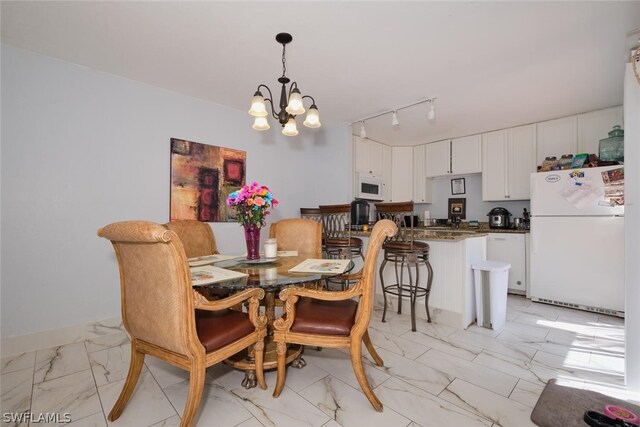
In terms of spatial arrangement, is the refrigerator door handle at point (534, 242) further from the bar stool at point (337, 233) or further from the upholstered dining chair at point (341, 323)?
the upholstered dining chair at point (341, 323)

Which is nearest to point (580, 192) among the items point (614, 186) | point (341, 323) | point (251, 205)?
point (614, 186)

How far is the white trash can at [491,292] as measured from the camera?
99.0 inches

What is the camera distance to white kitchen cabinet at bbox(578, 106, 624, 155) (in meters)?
3.26

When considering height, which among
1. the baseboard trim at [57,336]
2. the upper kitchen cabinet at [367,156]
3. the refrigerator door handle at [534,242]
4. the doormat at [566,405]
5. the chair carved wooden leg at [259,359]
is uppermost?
the upper kitchen cabinet at [367,156]

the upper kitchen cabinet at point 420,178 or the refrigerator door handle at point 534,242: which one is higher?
the upper kitchen cabinet at point 420,178

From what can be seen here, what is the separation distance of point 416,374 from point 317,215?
7.19ft

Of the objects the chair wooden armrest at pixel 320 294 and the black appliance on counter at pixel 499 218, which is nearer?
the chair wooden armrest at pixel 320 294

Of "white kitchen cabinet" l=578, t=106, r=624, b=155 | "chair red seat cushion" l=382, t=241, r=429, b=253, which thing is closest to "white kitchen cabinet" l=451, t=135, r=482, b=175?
"white kitchen cabinet" l=578, t=106, r=624, b=155

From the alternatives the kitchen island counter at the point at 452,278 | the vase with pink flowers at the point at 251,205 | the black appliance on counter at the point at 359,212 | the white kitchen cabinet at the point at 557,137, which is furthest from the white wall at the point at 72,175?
the white kitchen cabinet at the point at 557,137

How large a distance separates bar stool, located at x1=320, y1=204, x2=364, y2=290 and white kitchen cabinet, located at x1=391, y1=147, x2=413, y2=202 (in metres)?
2.32

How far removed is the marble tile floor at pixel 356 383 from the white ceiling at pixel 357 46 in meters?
2.37

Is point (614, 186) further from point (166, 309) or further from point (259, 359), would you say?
point (166, 309)

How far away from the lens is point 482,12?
1.78 metres

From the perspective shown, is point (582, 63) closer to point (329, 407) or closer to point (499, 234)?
point (499, 234)
